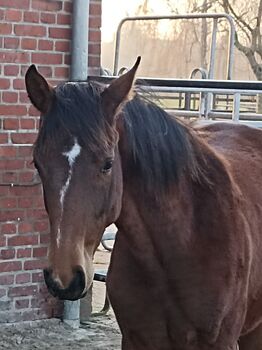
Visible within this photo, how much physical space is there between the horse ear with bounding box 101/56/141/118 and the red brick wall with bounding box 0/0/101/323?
2.11 m

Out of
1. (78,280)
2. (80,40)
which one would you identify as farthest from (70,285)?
(80,40)

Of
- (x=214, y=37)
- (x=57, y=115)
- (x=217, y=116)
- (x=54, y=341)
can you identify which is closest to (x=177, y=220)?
(x=57, y=115)

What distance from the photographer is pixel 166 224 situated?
10.1 ft

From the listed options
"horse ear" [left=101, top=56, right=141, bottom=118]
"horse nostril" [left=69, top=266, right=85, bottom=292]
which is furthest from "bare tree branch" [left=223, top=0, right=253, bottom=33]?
"horse nostril" [left=69, top=266, right=85, bottom=292]

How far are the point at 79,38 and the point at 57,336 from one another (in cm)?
183

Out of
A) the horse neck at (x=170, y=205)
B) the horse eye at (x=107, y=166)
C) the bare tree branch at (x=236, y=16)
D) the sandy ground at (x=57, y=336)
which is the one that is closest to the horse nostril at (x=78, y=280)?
the horse eye at (x=107, y=166)

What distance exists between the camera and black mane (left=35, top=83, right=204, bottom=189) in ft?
8.54

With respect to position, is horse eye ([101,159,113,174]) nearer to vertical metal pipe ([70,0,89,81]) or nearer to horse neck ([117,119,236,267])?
horse neck ([117,119,236,267])

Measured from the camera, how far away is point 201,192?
10.4 feet

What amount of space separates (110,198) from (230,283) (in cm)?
72

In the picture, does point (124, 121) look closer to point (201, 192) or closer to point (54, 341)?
point (201, 192)

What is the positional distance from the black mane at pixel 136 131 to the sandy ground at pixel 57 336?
2.01 metres

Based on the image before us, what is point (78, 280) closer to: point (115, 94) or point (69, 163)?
point (69, 163)

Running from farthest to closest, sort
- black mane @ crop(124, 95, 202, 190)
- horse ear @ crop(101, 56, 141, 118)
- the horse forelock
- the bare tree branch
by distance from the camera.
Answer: the bare tree branch → black mane @ crop(124, 95, 202, 190) → horse ear @ crop(101, 56, 141, 118) → the horse forelock
